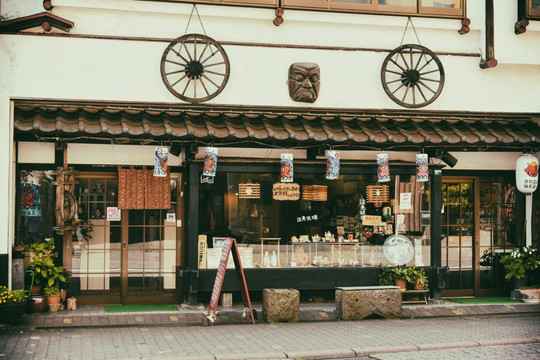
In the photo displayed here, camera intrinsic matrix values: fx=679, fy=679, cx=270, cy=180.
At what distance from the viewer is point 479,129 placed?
15.1 metres

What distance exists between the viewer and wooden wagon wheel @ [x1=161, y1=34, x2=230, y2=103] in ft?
45.6

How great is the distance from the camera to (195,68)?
547 inches

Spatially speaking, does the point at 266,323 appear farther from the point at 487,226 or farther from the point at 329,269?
the point at 487,226

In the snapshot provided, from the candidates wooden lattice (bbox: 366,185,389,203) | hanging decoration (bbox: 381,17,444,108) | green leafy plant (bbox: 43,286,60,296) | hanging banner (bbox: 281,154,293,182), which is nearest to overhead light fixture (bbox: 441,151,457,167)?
hanging decoration (bbox: 381,17,444,108)

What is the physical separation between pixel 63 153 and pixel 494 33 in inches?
380

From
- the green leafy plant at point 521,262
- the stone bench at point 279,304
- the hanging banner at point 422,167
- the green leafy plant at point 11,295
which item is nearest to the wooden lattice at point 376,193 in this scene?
the hanging banner at point 422,167

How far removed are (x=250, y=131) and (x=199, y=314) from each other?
3.81 m

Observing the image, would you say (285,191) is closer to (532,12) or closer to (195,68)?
(195,68)

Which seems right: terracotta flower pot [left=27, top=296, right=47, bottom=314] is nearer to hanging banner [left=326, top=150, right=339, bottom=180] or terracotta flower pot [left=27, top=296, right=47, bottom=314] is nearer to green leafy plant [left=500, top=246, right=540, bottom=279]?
hanging banner [left=326, top=150, right=339, bottom=180]

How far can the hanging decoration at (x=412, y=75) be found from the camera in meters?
14.8

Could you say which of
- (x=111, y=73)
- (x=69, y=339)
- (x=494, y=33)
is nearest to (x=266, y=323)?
(x=69, y=339)

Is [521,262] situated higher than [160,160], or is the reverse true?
[160,160]

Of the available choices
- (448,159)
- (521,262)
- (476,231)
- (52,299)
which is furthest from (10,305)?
(521,262)

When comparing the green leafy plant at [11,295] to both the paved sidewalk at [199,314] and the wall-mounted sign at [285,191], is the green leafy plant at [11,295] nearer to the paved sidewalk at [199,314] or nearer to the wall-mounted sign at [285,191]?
the paved sidewalk at [199,314]
